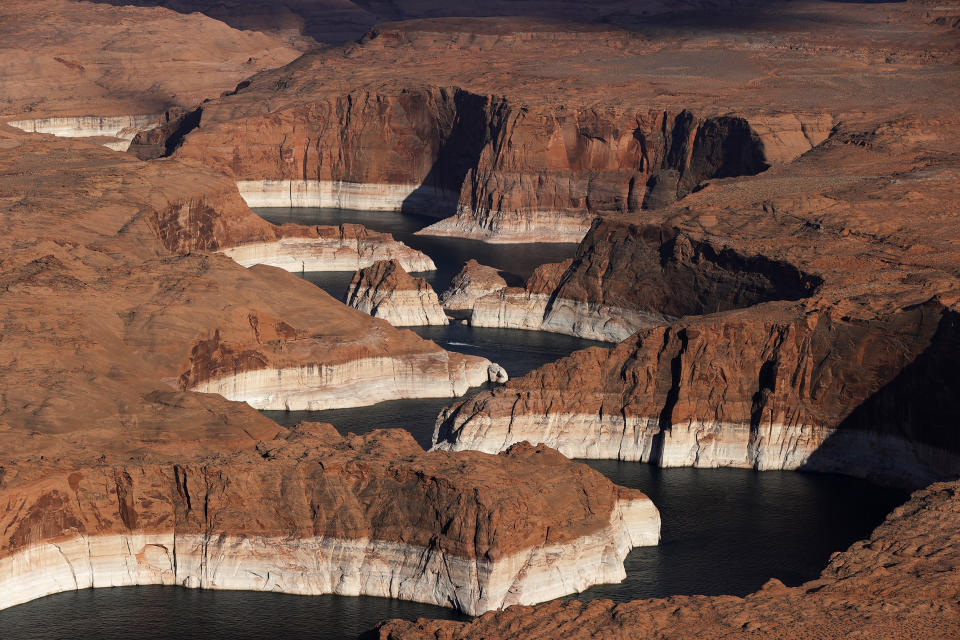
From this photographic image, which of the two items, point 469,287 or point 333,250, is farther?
point 333,250

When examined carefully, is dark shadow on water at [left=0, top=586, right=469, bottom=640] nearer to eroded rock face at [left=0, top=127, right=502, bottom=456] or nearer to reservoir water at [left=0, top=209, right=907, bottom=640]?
reservoir water at [left=0, top=209, right=907, bottom=640]

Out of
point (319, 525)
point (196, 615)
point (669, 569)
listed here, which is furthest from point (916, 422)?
point (196, 615)

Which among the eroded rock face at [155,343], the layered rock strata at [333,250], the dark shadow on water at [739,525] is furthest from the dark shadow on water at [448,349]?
the layered rock strata at [333,250]

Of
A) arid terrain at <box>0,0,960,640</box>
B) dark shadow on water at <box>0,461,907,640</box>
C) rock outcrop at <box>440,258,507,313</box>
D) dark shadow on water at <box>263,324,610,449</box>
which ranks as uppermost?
arid terrain at <box>0,0,960,640</box>

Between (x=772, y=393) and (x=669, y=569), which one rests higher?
(x=772, y=393)

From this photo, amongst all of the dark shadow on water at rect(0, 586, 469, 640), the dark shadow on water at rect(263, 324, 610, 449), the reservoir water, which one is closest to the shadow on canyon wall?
the reservoir water

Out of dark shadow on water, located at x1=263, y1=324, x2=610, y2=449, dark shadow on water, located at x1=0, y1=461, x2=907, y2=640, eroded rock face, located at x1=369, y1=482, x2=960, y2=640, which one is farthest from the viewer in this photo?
dark shadow on water, located at x1=263, y1=324, x2=610, y2=449

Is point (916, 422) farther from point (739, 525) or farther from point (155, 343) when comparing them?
point (155, 343)
